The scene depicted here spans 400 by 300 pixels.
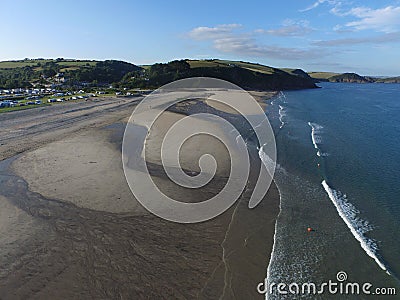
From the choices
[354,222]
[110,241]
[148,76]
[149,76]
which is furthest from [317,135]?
[148,76]

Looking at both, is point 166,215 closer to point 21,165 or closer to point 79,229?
point 79,229

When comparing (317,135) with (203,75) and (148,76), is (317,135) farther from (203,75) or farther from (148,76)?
(203,75)

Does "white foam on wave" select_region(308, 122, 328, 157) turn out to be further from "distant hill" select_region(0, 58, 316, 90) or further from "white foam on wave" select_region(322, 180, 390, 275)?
"distant hill" select_region(0, 58, 316, 90)

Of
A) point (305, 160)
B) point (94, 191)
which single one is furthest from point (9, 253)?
point (305, 160)

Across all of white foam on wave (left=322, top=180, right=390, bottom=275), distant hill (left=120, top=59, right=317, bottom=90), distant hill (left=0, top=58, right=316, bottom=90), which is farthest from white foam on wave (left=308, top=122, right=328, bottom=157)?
distant hill (left=120, top=59, right=317, bottom=90)

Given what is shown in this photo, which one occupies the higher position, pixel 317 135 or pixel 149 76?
A: pixel 149 76

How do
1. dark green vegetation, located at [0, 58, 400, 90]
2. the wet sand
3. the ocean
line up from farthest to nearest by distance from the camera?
dark green vegetation, located at [0, 58, 400, 90], the ocean, the wet sand

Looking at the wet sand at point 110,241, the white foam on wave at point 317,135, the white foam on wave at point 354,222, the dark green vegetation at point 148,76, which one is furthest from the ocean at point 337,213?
the dark green vegetation at point 148,76
